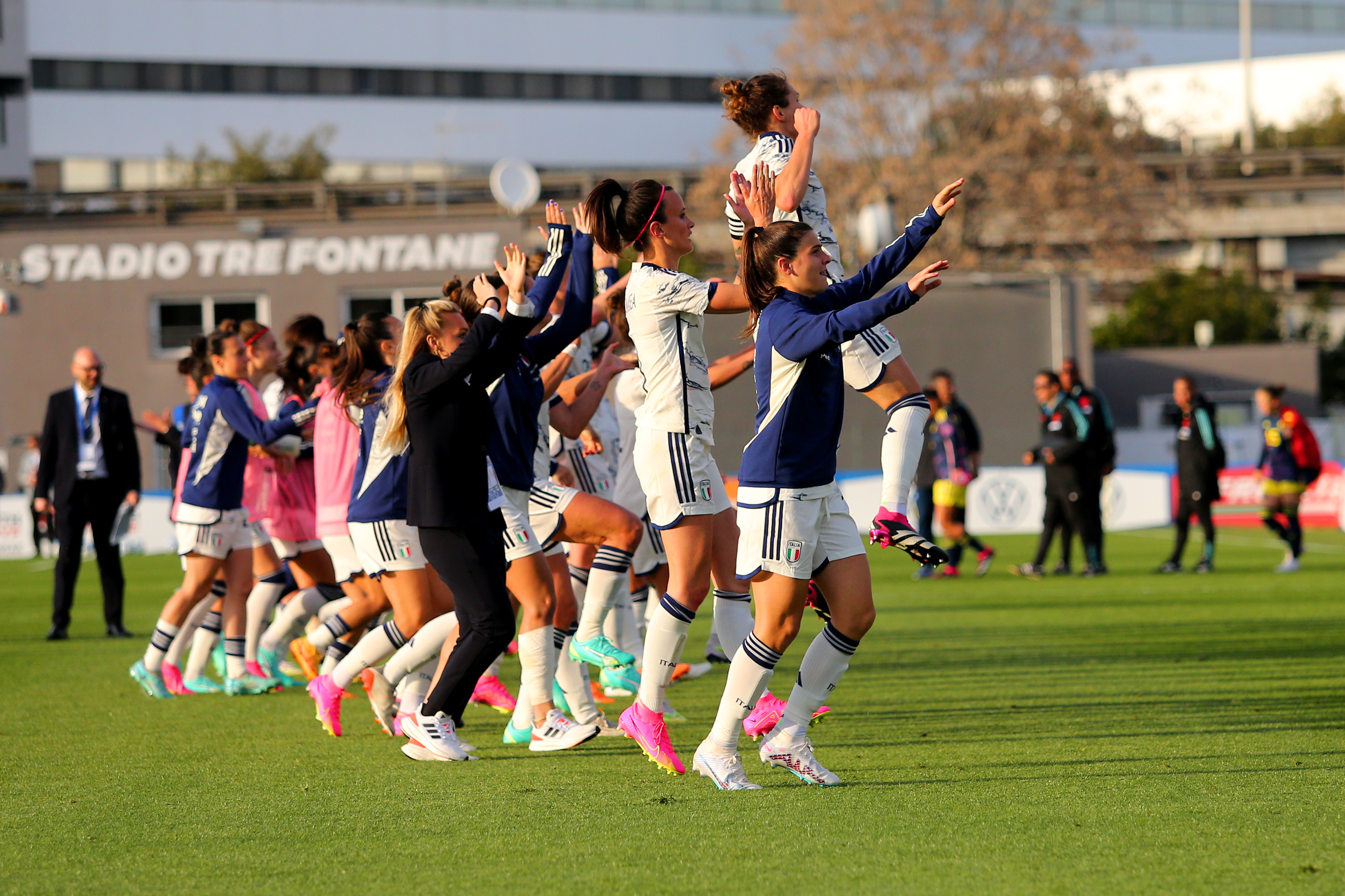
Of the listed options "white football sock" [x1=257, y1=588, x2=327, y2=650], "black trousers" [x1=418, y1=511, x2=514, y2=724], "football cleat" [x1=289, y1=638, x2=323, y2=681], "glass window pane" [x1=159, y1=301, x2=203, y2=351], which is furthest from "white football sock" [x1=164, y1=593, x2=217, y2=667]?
"glass window pane" [x1=159, y1=301, x2=203, y2=351]

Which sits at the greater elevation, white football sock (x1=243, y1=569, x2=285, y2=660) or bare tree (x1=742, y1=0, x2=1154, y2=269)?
bare tree (x1=742, y1=0, x2=1154, y2=269)

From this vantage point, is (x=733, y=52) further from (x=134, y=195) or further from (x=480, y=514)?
(x=480, y=514)

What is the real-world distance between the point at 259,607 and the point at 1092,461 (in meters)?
9.55

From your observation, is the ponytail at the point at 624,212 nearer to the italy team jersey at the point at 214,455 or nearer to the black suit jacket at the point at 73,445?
the italy team jersey at the point at 214,455

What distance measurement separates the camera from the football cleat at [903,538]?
214 inches

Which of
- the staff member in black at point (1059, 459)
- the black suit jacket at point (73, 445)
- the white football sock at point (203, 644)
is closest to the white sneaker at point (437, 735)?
the white football sock at point (203, 644)

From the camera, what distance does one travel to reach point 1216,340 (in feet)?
146

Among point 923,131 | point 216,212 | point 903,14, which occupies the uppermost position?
point 903,14

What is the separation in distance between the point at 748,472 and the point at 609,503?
5.83 feet

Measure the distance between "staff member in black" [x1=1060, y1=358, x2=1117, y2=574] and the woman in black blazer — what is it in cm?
1055

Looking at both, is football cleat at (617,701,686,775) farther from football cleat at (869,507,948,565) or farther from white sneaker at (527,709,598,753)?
football cleat at (869,507,948,565)

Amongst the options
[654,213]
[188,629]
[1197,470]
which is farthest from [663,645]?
[1197,470]

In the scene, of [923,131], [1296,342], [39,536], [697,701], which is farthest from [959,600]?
[1296,342]

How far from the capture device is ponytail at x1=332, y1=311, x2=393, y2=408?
6.85 meters
